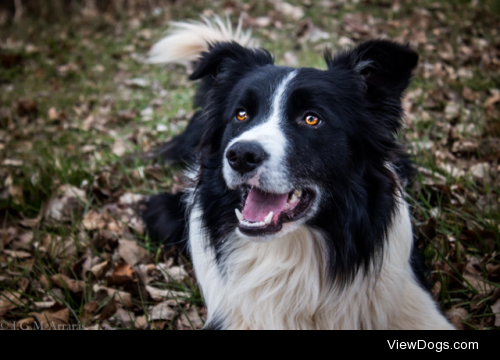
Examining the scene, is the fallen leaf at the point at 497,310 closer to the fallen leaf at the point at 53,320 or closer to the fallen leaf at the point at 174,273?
the fallen leaf at the point at 174,273

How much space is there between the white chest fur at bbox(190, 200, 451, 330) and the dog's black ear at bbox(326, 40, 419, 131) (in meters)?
0.67

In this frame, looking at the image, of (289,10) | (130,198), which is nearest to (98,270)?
(130,198)

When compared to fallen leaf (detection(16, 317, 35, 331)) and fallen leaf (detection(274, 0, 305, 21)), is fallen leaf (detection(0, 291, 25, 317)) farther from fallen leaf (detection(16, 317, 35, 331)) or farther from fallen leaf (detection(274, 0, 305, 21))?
fallen leaf (detection(274, 0, 305, 21))

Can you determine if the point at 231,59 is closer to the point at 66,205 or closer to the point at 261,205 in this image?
the point at 261,205

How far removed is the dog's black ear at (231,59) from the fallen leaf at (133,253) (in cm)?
140

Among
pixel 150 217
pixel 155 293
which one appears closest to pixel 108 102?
pixel 150 217

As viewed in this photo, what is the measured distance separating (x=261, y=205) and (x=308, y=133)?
0.47 meters

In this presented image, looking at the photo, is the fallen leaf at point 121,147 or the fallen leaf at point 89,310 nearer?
the fallen leaf at point 89,310

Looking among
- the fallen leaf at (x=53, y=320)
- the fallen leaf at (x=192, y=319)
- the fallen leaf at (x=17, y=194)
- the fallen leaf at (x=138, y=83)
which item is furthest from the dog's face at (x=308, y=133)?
the fallen leaf at (x=138, y=83)

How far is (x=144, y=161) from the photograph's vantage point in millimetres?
4262

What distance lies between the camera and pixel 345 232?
2.25 meters

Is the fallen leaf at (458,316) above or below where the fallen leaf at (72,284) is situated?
above

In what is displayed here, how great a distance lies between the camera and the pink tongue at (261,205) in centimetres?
218
